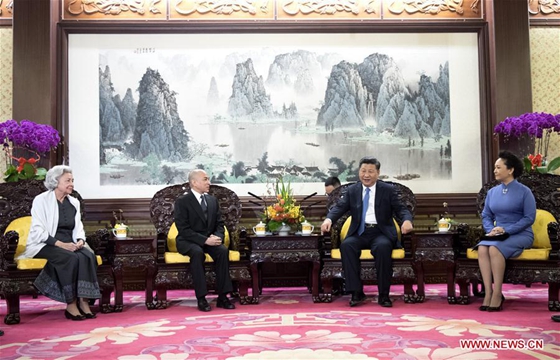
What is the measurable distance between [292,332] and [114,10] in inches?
184

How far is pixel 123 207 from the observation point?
7.36 metres

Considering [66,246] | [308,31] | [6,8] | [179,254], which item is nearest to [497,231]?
[179,254]

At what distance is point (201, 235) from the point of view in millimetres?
5914

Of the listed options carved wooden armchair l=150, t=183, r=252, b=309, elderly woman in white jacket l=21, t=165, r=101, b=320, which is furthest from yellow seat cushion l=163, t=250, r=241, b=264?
elderly woman in white jacket l=21, t=165, r=101, b=320

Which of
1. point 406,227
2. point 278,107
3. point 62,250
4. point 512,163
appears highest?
point 278,107

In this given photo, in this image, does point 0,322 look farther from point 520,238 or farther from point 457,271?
point 520,238

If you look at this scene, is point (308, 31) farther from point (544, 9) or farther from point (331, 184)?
point (544, 9)

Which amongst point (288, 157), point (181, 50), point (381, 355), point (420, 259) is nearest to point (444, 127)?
point (288, 157)

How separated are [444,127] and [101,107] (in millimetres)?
3728

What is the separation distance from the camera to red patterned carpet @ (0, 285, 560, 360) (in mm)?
3656

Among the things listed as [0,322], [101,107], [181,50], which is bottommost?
[0,322]

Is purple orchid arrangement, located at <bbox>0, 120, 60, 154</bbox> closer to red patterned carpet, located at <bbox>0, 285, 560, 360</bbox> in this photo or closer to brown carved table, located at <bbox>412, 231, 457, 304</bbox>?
red patterned carpet, located at <bbox>0, 285, 560, 360</bbox>

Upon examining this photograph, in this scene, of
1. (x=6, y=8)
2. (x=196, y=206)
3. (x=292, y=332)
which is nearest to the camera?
(x=292, y=332)

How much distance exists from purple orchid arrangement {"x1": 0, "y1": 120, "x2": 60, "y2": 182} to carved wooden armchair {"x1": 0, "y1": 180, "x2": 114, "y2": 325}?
409 mm
